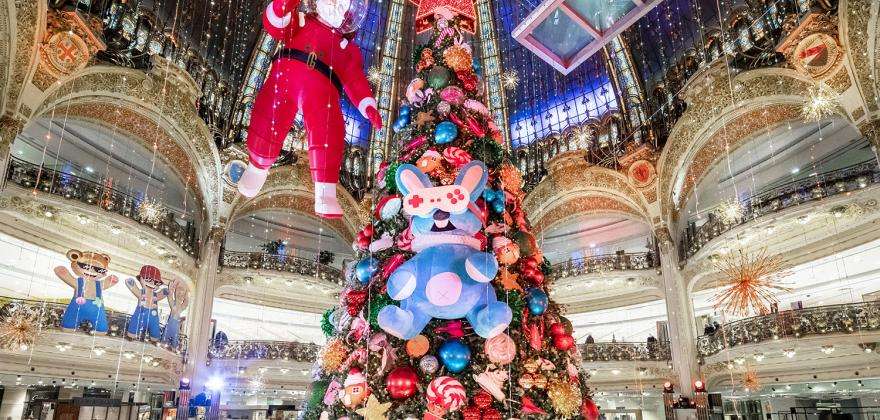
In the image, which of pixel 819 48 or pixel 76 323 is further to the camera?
pixel 76 323

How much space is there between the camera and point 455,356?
4109 mm

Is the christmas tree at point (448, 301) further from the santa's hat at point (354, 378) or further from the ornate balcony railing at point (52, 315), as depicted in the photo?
the ornate balcony railing at point (52, 315)

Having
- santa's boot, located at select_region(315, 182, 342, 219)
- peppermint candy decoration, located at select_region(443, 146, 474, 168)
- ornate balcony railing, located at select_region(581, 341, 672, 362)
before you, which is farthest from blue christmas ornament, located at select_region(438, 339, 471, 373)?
ornate balcony railing, located at select_region(581, 341, 672, 362)

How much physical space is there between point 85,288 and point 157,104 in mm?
4836

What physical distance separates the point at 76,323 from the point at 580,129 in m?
15.0

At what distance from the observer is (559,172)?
18453mm

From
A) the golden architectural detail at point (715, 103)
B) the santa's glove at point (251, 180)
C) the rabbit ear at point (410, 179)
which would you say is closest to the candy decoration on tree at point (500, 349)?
the rabbit ear at point (410, 179)

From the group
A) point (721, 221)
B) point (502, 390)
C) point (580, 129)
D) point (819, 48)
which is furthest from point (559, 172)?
point (502, 390)

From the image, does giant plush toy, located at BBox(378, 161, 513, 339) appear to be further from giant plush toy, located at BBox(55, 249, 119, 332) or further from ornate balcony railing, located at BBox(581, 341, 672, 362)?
ornate balcony railing, located at BBox(581, 341, 672, 362)

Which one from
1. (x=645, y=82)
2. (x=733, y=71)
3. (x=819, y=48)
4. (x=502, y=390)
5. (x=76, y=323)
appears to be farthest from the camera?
(x=645, y=82)

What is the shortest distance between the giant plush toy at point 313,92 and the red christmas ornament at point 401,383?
1.93m

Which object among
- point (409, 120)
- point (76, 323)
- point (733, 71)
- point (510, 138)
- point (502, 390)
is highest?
point (510, 138)

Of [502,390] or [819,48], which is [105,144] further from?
[819,48]

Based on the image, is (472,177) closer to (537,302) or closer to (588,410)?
(537,302)
